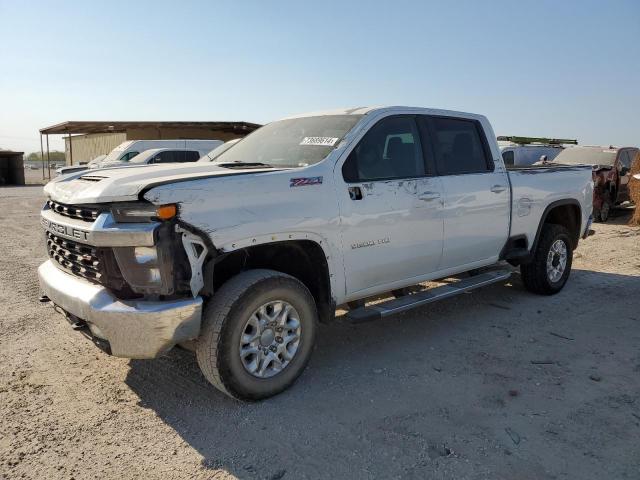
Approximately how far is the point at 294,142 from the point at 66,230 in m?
1.87

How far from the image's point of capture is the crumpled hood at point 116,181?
314 cm

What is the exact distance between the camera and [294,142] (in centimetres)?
442

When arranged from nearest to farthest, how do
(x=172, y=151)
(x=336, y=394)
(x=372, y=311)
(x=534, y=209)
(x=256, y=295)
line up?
(x=256, y=295) → (x=336, y=394) → (x=372, y=311) → (x=534, y=209) → (x=172, y=151)

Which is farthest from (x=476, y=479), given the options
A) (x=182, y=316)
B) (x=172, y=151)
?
(x=172, y=151)

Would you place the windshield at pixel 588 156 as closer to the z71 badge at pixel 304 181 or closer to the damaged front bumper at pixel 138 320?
the z71 badge at pixel 304 181

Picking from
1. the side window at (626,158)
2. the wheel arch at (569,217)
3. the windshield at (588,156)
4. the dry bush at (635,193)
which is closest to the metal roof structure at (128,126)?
the windshield at (588,156)

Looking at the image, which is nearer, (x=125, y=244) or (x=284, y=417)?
(x=125, y=244)

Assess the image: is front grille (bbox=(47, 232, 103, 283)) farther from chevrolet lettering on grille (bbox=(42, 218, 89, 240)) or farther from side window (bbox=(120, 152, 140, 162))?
side window (bbox=(120, 152, 140, 162))

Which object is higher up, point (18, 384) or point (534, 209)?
point (534, 209)

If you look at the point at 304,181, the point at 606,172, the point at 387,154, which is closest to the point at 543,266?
the point at 387,154

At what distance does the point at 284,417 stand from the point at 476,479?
1218 millimetres

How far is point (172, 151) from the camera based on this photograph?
16.4m

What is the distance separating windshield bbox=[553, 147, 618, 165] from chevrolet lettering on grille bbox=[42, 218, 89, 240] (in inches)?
494

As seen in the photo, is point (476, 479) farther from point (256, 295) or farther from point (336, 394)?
point (256, 295)
